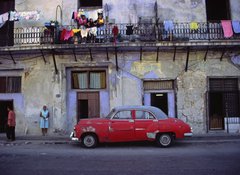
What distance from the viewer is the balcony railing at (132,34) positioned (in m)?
14.4

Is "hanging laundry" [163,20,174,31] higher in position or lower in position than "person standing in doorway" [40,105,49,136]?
higher

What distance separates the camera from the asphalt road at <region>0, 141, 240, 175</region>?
660 centimetres

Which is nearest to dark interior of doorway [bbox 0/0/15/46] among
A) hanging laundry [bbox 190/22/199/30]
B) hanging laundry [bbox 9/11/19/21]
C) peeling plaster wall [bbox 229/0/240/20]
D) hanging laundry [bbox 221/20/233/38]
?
hanging laundry [bbox 9/11/19/21]

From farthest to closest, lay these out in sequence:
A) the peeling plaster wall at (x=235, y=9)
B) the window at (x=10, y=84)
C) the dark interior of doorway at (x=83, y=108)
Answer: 1. the peeling plaster wall at (x=235, y=9)
2. the window at (x=10, y=84)
3. the dark interior of doorway at (x=83, y=108)

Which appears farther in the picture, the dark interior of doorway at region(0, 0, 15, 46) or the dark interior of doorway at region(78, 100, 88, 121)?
the dark interior of doorway at region(0, 0, 15, 46)

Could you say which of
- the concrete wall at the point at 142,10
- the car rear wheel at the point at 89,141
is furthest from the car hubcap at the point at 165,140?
the concrete wall at the point at 142,10

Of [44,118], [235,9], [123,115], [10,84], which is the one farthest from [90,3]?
[235,9]

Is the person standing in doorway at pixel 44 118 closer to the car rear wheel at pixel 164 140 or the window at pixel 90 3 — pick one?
the window at pixel 90 3

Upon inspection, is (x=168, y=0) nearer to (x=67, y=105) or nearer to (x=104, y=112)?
(x=104, y=112)

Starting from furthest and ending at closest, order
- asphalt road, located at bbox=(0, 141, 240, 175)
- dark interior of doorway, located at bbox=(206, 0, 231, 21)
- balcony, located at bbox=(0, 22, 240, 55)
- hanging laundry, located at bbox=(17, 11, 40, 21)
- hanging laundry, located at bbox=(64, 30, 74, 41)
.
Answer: dark interior of doorway, located at bbox=(206, 0, 231, 21)
hanging laundry, located at bbox=(17, 11, 40, 21)
hanging laundry, located at bbox=(64, 30, 74, 41)
balcony, located at bbox=(0, 22, 240, 55)
asphalt road, located at bbox=(0, 141, 240, 175)

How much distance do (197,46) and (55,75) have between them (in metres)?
8.04

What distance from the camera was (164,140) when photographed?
33.9ft

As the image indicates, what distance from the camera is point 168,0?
15.2 meters

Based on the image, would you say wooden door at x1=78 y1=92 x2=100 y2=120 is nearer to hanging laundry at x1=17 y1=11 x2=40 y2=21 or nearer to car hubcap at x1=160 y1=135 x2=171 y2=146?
hanging laundry at x1=17 y1=11 x2=40 y2=21
